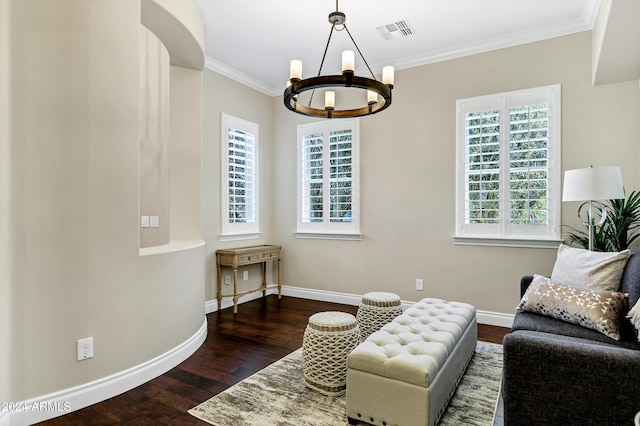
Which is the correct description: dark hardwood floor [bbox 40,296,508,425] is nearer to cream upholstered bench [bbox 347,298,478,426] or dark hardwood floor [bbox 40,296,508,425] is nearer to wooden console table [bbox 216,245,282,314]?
wooden console table [bbox 216,245,282,314]

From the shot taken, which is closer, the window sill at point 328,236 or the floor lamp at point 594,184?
the floor lamp at point 594,184

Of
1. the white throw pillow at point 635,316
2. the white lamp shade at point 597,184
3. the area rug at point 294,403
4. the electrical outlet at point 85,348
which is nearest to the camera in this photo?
the white throw pillow at point 635,316

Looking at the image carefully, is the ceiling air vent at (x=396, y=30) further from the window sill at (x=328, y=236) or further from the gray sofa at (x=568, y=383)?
the gray sofa at (x=568, y=383)

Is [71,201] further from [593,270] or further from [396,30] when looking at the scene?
[593,270]

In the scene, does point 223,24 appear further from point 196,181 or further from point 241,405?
point 241,405

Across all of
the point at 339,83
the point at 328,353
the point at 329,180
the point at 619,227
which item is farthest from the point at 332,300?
the point at 339,83

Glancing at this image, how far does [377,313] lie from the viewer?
3.36 m

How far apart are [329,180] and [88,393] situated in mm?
3660

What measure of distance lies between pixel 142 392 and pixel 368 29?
387 cm

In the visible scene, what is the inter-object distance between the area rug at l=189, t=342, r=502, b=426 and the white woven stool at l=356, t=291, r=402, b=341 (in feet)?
2.43

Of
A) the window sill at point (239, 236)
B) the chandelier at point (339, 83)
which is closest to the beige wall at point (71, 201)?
the chandelier at point (339, 83)

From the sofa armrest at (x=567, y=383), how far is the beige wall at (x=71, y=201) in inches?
97.5

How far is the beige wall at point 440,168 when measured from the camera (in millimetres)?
3680

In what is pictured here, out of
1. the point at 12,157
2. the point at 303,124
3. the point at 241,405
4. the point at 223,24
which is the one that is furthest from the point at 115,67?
the point at 303,124
